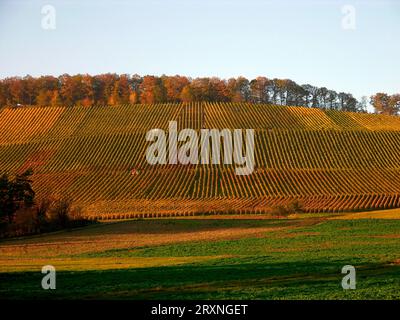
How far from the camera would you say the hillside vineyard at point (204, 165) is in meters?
62.8

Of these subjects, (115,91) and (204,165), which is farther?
(115,91)

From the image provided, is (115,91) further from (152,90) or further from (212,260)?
(212,260)

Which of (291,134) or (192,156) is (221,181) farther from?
(291,134)

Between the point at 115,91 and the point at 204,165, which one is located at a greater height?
Result: the point at 115,91

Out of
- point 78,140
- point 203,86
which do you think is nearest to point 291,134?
point 78,140

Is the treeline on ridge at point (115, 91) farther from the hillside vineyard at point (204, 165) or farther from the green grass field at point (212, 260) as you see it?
the green grass field at point (212, 260)

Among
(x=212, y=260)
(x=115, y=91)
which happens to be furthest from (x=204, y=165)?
(x=115, y=91)

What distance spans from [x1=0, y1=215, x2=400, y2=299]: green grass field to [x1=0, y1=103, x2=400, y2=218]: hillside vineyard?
13315 mm

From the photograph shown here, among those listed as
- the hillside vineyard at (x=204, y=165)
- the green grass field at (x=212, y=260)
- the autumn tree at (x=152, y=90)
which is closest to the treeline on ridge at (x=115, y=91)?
the autumn tree at (x=152, y=90)

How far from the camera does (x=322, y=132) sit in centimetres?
9375

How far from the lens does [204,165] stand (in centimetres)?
7844

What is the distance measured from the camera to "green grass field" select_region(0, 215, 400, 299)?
19.7m

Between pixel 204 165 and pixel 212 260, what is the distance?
165 feet

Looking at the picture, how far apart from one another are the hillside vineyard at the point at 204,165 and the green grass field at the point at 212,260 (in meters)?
13.3
